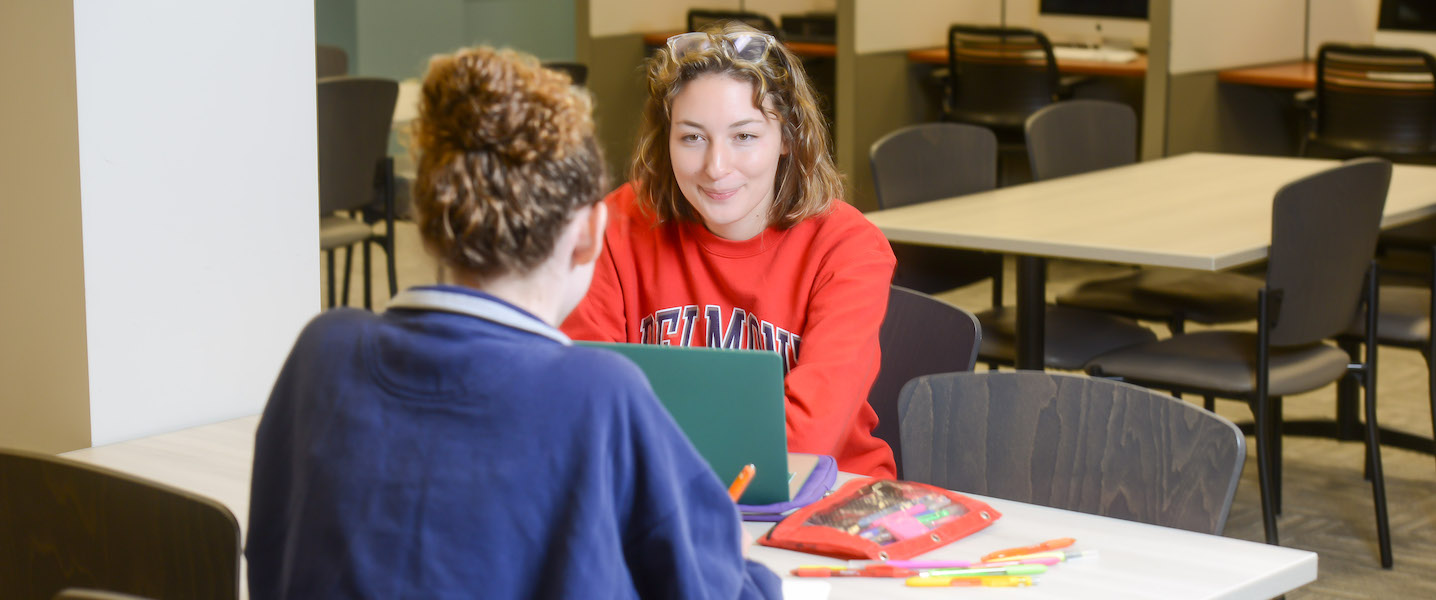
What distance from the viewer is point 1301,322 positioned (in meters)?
2.73

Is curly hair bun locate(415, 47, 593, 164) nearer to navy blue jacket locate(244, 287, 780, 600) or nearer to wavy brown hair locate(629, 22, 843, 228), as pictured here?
navy blue jacket locate(244, 287, 780, 600)

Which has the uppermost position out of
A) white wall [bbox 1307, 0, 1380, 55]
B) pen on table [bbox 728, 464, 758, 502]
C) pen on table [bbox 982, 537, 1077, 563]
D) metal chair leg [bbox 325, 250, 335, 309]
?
white wall [bbox 1307, 0, 1380, 55]

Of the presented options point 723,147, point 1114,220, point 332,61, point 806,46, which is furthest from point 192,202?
point 806,46

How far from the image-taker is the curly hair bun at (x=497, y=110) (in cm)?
95

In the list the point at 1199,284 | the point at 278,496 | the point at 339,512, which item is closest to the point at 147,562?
the point at 278,496

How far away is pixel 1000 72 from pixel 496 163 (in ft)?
15.7

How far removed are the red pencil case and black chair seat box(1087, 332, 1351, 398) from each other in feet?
4.82

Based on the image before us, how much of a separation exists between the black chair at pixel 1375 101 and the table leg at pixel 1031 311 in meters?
2.37

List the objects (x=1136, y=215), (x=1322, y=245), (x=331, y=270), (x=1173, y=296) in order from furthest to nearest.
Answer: (x=331, y=270) → (x=1173, y=296) → (x=1136, y=215) → (x=1322, y=245)

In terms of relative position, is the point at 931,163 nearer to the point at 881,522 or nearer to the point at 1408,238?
the point at 1408,238

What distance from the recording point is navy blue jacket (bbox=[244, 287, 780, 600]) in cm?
92

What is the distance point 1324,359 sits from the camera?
2852 mm

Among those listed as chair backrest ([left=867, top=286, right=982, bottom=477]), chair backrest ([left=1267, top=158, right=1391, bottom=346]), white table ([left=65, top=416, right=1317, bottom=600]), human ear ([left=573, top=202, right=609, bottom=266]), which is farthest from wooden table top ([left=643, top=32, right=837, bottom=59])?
human ear ([left=573, top=202, right=609, bottom=266])

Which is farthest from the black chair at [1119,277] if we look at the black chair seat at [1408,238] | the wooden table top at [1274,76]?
the wooden table top at [1274,76]
